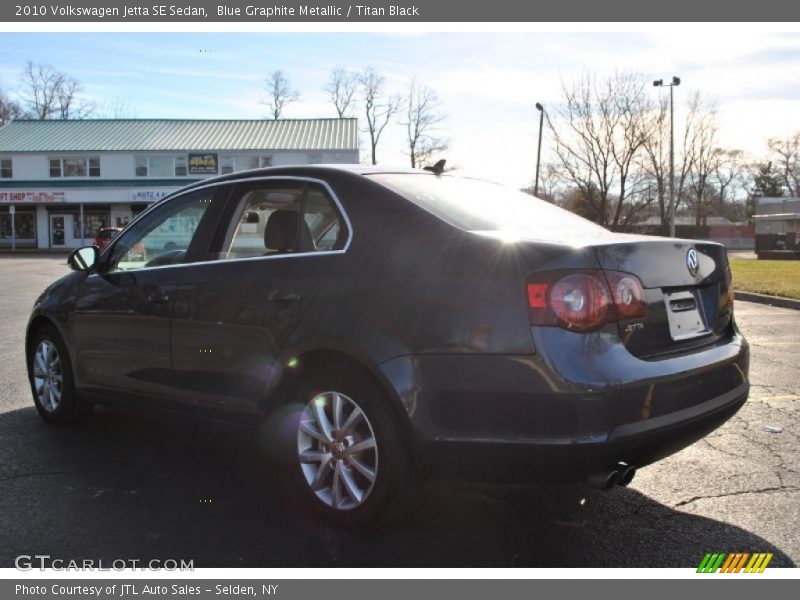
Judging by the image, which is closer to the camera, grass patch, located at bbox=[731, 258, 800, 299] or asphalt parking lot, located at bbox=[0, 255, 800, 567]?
asphalt parking lot, located at bbox=[0, 255, 800, 567]

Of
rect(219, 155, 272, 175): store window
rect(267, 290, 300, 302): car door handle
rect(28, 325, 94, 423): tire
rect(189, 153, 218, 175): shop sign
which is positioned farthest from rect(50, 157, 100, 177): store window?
rect(267, 290, 300, 302): car door handle

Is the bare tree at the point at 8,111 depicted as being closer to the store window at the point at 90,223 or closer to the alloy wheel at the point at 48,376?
the store window at the point at 90,223

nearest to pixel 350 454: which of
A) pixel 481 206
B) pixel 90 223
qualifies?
pixel 481 206

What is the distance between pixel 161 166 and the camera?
142ft

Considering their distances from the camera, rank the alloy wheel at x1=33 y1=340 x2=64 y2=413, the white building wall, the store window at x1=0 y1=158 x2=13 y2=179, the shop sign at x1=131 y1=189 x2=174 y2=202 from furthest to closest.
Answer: the store window at x1=0 y1=158 x2=13 y2=179
the white building wall
the shop sign at x1=131 y1=189 x2=174 y2=202
the alloy wheel at x1=33 y1=340 x2=64 y2=413

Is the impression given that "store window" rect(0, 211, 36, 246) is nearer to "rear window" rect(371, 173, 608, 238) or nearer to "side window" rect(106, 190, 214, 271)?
"side window" rect(106, 190, 214, 271)

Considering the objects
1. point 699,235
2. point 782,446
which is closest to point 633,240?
point 782,446

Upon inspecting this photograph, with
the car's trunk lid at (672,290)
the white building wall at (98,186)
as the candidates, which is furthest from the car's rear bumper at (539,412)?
the white building wall at (98,186)

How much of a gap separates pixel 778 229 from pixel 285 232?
161 ft

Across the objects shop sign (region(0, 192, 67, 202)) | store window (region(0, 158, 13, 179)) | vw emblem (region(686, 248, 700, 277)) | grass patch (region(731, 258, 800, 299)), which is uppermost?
store window (region(0, 158, 13, 179))

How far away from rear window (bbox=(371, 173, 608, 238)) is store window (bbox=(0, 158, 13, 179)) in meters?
47.8

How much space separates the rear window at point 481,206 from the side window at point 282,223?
13.5 inches

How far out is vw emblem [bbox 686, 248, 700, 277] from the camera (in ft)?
10.7

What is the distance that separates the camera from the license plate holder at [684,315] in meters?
3.10
